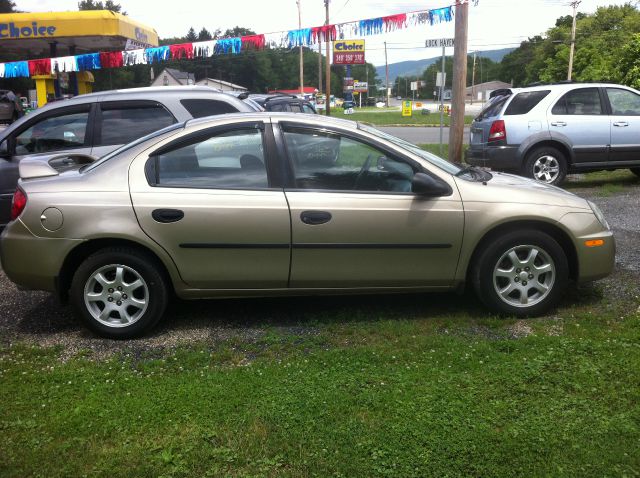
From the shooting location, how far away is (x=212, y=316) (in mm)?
4820

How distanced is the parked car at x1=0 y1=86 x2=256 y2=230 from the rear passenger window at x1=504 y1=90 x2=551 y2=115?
17.7 feet

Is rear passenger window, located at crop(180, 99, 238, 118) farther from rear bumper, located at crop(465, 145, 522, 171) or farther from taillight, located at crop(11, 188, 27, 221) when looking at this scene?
rear bumper, located at crop(465, 145, 522, 171)

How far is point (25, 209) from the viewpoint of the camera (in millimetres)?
4320

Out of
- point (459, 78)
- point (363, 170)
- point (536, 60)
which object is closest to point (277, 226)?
point (363, 170)

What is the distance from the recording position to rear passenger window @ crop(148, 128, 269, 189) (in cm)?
438

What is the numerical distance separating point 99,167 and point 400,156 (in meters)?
2.21

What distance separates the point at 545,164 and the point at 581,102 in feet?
4.17

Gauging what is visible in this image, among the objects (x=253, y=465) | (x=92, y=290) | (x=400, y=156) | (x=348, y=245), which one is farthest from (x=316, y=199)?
(x=253, y=465)

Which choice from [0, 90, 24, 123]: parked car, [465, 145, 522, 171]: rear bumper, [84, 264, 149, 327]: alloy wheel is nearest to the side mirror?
[84, 264, 149, 327]: alloy wheel

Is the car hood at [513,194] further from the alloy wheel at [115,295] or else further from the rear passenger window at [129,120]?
the rear passenger window at [129,120]

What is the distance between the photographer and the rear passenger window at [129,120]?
670 centimetres

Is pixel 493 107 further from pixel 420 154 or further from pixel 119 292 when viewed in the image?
pixel 119 292

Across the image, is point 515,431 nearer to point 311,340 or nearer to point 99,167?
point 311,340

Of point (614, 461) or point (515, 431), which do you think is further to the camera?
point (515, 431)
